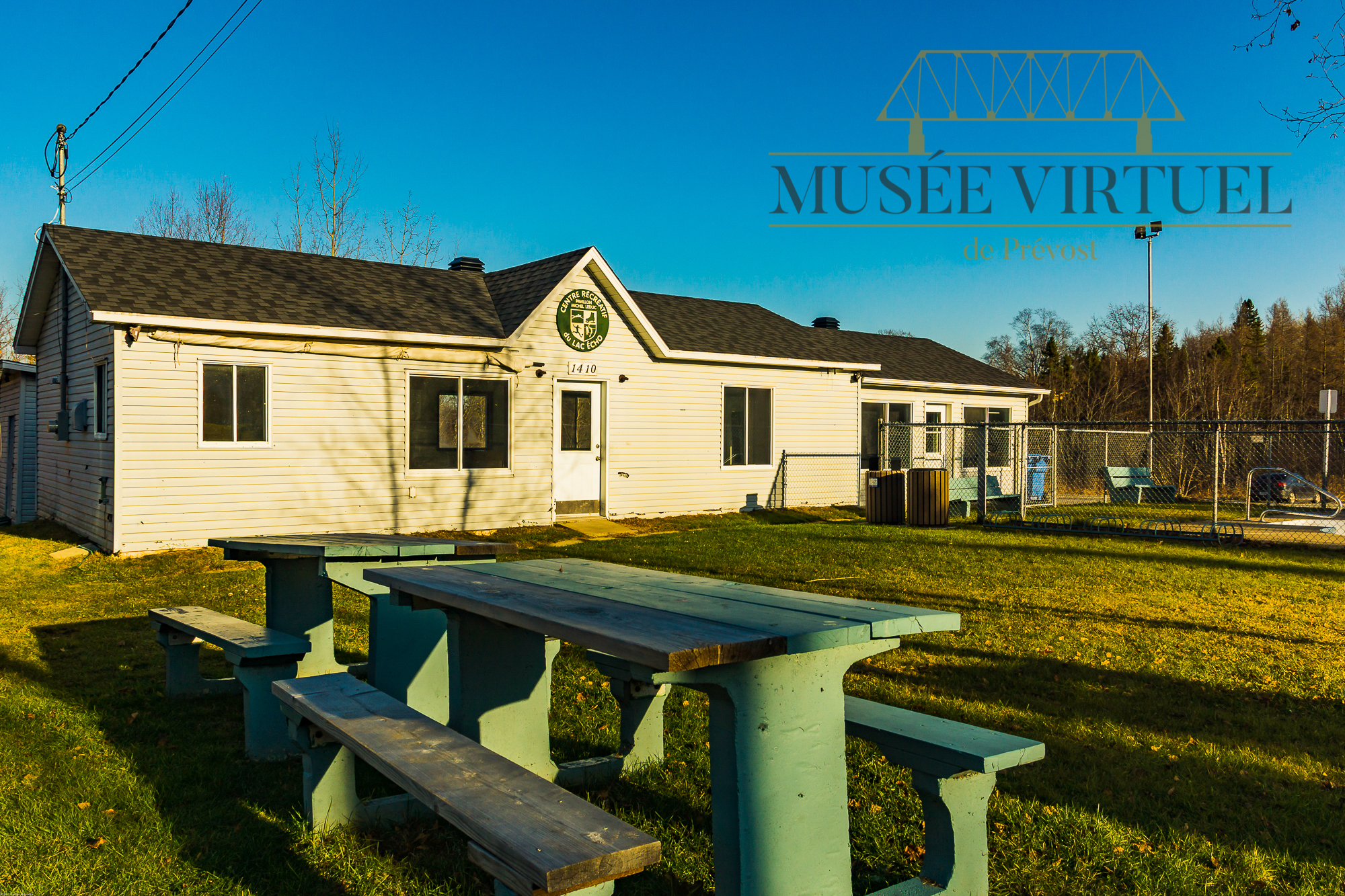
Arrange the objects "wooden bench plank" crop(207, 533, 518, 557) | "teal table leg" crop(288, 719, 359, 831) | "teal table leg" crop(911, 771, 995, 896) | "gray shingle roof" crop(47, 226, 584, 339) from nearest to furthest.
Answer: "teal table leg" crop(911, 771, 995, 896) → "teal table leg" crop(288, 719, 359, 831) → "wooden bench plank" crop(207, 533, 518, 557) → "gray shingle roof" crop(47, 226, 584, 339)

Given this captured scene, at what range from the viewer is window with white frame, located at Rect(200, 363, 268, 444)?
468 inches

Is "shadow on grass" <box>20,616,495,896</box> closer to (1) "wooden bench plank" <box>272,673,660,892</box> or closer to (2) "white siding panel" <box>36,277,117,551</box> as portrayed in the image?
(1) "wooden bench plank" <box>272,673,660,892</box>

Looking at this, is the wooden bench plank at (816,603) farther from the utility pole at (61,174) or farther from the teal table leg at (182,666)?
the utility pole at (61,174)

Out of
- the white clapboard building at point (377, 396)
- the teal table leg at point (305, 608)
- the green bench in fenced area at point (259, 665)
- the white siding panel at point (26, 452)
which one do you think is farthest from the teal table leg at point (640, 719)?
the white siding panel at point (26, 452)

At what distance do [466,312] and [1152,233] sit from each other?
26.8 m

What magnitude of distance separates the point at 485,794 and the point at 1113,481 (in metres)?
18.8

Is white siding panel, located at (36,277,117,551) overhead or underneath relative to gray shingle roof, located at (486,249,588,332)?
underneath

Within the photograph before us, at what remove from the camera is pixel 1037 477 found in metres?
23.6

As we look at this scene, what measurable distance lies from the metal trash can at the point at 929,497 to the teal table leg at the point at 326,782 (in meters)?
13.2

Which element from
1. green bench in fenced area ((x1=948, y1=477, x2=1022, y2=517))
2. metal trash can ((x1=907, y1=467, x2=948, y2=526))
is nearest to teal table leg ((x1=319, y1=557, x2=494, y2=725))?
metal trash can ((x1=907, y1=467, x2=948, y2=526))

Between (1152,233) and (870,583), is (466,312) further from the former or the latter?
(1152,233)

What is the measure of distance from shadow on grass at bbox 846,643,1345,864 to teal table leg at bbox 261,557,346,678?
325cm

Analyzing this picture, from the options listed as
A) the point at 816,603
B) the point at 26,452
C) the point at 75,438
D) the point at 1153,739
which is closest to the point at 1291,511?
the point at 1153,739

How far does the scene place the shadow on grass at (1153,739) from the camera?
3.54 metres
